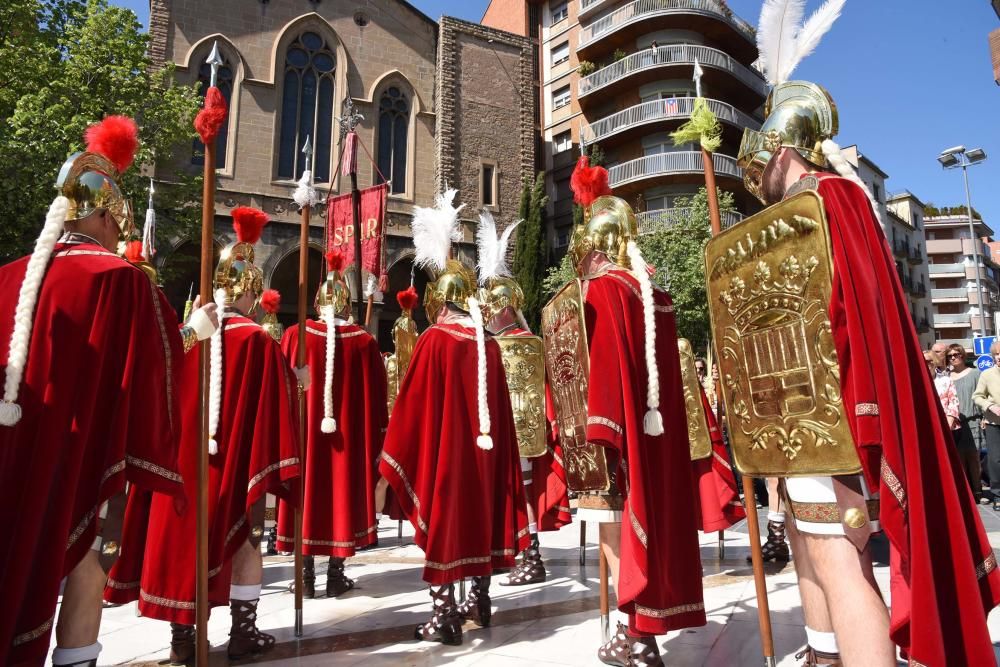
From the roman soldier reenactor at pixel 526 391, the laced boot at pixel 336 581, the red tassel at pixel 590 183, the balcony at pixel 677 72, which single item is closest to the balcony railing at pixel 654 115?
the balcony at pixel 677 72

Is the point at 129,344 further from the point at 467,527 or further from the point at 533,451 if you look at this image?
the point at 533,451

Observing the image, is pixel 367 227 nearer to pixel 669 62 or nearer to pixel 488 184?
pixel 488 184

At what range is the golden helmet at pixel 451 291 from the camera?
182 inches

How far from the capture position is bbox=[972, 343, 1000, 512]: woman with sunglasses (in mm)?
8078

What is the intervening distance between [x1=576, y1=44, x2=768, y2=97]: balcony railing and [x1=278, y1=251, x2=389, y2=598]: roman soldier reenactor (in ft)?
91.8

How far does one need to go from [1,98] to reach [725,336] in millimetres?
16855

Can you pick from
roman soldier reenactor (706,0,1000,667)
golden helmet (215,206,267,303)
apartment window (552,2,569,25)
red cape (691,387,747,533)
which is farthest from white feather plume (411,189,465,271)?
apartment window (552,2,569,25)

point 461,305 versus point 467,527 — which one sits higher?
point 461,305

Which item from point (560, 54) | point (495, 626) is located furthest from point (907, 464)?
point (560, 54)

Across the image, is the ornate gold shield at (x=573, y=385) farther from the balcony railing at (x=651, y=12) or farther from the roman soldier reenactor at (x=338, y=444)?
the balcony railing at (x=651, y=12)

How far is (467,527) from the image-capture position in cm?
408

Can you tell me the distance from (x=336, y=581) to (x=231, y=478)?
181 centimetres

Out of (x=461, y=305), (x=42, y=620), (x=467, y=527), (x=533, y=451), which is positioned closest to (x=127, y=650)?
(x=42, y=620)

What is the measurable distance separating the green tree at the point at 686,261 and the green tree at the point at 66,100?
45.1ft
